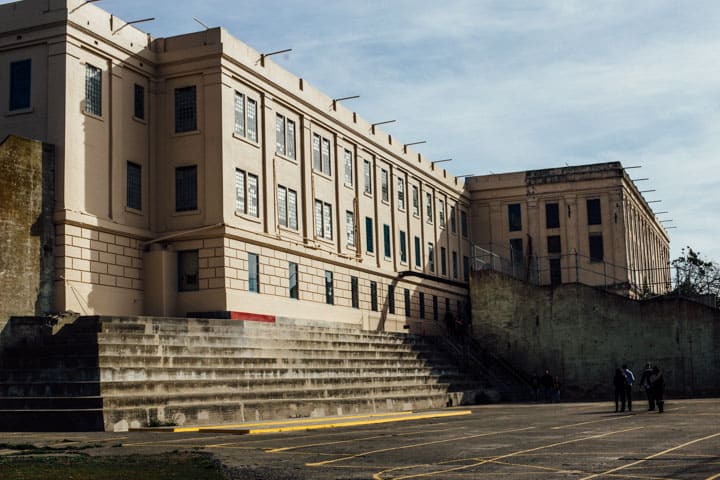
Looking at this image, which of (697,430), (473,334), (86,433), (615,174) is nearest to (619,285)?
(615,174)

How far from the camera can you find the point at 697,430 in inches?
866

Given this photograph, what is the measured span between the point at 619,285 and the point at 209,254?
34.5 m

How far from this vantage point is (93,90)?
37.2 meters

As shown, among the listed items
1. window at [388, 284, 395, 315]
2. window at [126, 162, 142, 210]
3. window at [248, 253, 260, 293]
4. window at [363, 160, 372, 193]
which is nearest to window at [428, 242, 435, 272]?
window at [388, 284, 395, 315]

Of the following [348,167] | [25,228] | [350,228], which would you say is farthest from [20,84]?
[350,228]

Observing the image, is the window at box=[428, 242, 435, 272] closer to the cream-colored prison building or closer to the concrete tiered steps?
the cream-colored prison building

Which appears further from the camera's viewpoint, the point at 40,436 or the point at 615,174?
the point at 615,174

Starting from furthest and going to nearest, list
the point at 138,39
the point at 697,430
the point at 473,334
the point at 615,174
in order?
the point at 615,174, the point at 473,334, the point at 138,39, the point at 697,430

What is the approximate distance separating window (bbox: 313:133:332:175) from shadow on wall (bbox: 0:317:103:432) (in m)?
21.3

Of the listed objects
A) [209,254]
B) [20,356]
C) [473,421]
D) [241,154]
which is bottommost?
[473,421]

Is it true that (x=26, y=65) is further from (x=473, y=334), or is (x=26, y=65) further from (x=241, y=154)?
(x=473, y=334)

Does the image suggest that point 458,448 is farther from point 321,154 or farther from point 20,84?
point 321,154

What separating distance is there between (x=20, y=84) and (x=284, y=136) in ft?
42.3

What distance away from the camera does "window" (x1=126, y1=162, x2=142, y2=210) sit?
3891 centimetres
